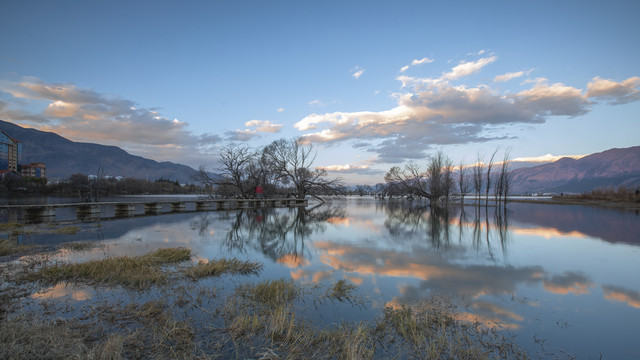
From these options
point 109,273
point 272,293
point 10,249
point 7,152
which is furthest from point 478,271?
point 7,152

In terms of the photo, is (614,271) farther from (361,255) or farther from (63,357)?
(63,357)

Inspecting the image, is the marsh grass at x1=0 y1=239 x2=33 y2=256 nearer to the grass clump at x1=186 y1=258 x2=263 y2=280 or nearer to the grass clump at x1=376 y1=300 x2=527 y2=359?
the grass clump at x1=186 y1=258 x2=263 y2=280

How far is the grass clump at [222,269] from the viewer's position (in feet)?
21.9

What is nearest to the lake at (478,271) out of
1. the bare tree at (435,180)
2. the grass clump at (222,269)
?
the grass clump at (222,269)

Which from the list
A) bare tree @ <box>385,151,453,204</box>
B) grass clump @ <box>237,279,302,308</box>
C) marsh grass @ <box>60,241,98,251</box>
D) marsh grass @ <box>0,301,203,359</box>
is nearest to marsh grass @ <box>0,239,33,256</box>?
marsh grass @ <box>60,241,98,251</box>

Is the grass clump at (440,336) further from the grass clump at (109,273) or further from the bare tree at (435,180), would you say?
the bare tree at (435,180)

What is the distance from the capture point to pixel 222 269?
707cm

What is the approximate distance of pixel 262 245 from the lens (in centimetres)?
1069

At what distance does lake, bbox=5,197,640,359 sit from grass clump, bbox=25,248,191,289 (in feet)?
1.80

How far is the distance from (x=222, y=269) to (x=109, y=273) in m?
2.34

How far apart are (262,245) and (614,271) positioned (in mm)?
10231

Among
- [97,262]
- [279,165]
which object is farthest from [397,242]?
[279,165]

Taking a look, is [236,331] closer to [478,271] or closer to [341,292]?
[341,292]

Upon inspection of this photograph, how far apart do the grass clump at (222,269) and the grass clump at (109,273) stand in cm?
63
